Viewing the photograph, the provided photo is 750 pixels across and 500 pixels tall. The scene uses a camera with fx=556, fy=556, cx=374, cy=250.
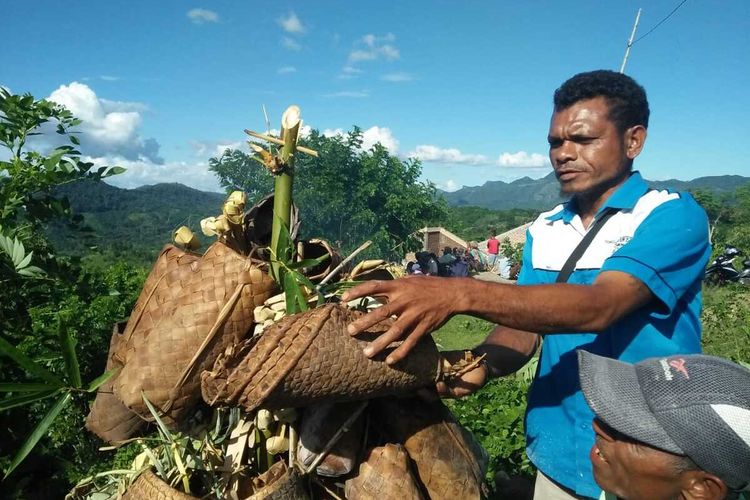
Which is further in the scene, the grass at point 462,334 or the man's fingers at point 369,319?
the grass at point 462,334

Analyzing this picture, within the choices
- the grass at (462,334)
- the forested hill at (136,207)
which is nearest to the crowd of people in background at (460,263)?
the grass at (462,334)

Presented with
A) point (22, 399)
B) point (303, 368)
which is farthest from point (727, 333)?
point (22, 399)

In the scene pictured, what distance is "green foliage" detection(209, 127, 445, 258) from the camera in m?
20.6

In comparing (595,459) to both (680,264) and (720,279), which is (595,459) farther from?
(720,279)

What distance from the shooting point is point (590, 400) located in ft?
5.46

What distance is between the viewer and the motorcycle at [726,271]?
16.9 metres

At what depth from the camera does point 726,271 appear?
56.7 feet

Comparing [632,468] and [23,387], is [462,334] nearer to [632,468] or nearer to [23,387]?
[632,468]

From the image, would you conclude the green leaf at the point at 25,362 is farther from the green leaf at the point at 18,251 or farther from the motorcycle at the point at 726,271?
the motorcycle at the point at 726,271

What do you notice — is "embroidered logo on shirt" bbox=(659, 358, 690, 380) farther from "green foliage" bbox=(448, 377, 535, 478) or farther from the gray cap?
"green foliage" bbox=(448, 377, 535, 478)

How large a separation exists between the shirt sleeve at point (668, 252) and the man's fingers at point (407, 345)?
784mm

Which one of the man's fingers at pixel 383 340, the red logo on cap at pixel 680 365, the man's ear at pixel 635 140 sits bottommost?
the red logo on cap at pixel 680 365

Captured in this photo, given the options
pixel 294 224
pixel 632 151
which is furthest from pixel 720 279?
pixel 294 224

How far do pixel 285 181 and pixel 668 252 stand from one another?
135 centimetres
